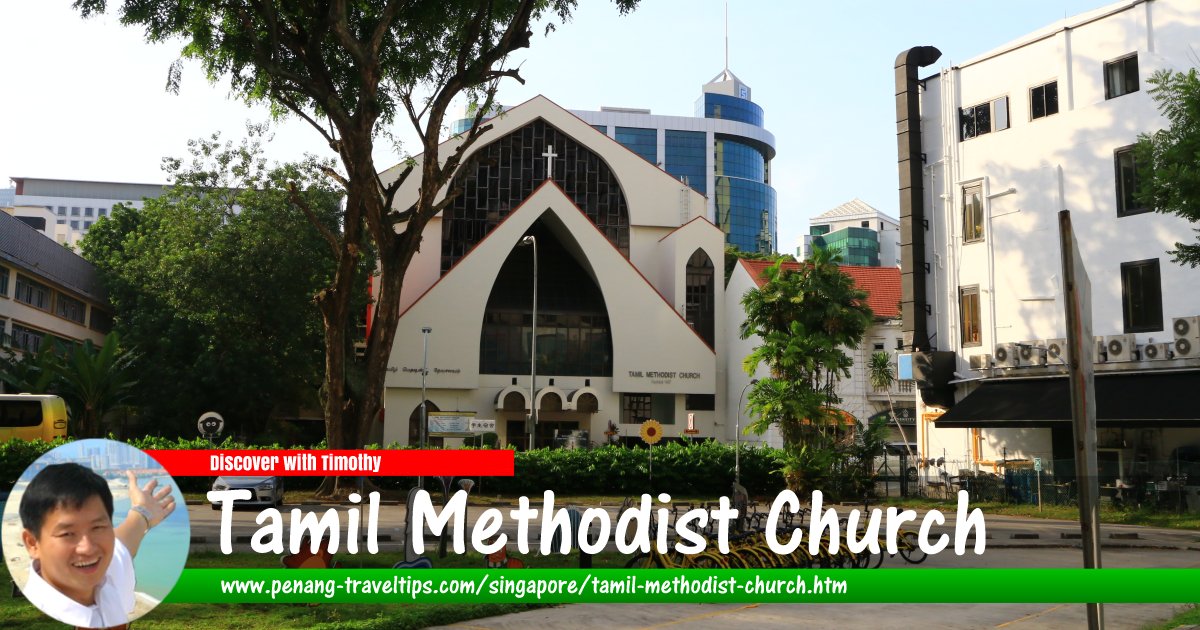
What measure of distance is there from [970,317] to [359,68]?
2250cm

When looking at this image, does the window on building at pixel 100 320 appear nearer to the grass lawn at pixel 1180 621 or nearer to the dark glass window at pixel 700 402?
the dark glass window at pixel 700 402

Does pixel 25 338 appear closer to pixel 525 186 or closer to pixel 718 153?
pixel 525 186

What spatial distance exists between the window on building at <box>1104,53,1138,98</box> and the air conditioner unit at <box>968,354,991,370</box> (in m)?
9.24

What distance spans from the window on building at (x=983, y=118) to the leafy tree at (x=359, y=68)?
15.6m

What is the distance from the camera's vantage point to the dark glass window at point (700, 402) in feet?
170

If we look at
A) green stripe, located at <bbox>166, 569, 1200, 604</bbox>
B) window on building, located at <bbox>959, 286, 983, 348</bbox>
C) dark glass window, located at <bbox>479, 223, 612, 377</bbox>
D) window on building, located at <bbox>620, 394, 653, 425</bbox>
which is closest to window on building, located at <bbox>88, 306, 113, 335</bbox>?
dark glass window, located at <bbox>479, 223, 612, 377</bbox>

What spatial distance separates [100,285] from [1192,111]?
55.5 metres

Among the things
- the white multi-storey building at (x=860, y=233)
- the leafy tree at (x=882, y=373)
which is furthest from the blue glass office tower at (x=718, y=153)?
the leafy tree at (x=882, y=373)

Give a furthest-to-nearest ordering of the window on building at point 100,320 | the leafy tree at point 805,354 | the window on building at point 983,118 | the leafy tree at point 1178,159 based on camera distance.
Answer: the window on building at point 100,320 → the window on building at point 983,118 → the leafy tree at point 805,354 → the leafy tree at point 1178,159

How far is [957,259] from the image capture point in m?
33.8

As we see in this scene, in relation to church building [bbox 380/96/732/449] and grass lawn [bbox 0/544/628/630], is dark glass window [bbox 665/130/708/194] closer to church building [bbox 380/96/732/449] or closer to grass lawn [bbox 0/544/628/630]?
church building [bbox 380/96/732/449]

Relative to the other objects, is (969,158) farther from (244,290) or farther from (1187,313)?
(244,290)

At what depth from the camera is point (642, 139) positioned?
5251 inches

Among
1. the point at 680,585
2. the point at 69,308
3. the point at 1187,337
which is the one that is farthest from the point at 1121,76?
the point at 69,308
